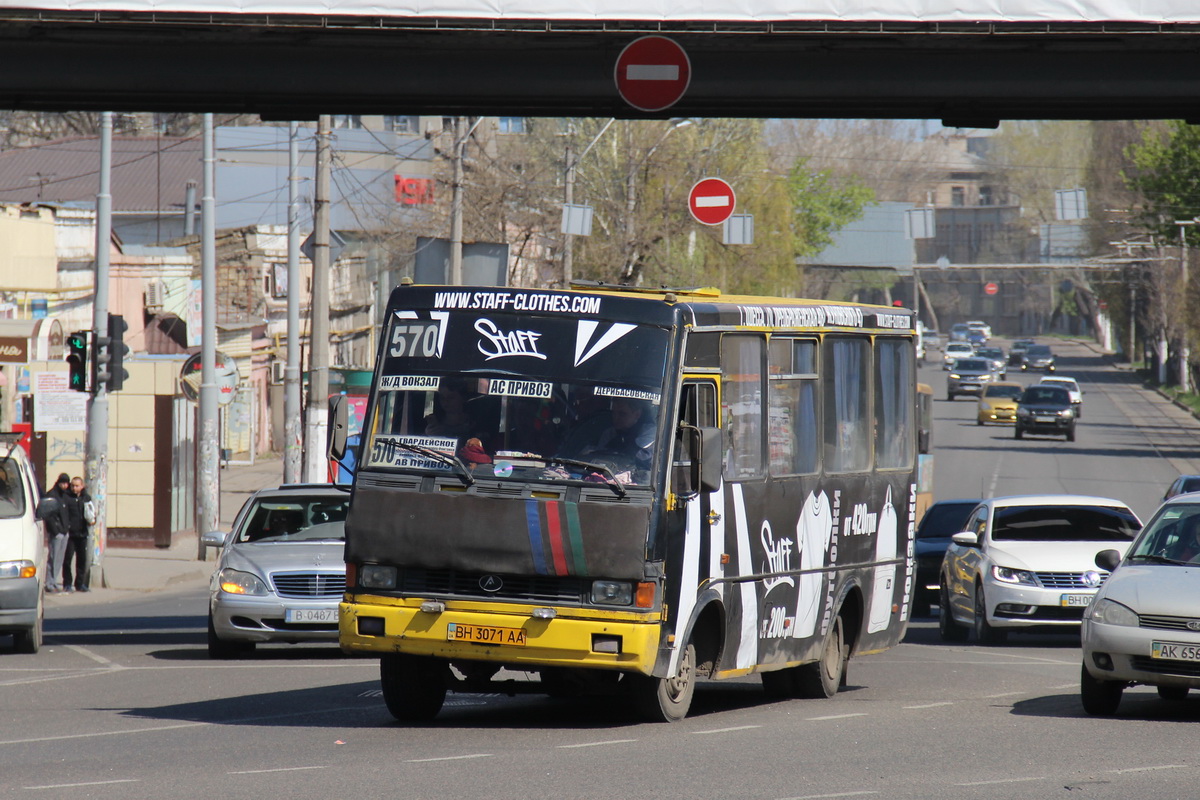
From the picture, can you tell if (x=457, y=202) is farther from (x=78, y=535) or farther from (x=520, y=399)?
(x=520, y=399)

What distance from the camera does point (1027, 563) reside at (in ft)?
58.1

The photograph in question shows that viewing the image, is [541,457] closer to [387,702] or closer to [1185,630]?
[387,702]

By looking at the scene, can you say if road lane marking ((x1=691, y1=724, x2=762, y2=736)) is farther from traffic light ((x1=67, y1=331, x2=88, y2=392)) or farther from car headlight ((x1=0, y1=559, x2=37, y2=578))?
traffic light ((x1=67, y1=331, x2=88, y2=392))

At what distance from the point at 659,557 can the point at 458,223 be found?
26345mm

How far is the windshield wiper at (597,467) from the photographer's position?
33.1 feet

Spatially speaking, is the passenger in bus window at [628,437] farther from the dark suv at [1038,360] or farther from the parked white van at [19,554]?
the dark suv at [1038,360]

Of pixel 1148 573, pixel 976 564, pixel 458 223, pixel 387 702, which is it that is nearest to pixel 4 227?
pixel 458 223

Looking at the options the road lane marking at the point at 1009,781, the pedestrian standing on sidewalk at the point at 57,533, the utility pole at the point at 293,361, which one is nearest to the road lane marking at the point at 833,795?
the road lane marking at the point at 1009,781

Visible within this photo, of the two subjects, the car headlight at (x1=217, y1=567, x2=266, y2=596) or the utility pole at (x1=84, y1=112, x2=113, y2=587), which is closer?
the car headlight at (x1=217, y1=567, x2=266, y2=596)

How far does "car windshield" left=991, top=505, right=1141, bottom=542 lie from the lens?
18.8 m

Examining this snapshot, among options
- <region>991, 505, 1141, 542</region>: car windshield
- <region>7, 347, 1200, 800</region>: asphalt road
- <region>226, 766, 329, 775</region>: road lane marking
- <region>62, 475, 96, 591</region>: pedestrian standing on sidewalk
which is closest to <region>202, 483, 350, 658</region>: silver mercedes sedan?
<region>7, 347, 1200, 800</region>: asphalt road

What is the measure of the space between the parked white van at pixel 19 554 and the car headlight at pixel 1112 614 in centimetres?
950

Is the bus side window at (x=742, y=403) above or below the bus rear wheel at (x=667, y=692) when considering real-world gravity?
above

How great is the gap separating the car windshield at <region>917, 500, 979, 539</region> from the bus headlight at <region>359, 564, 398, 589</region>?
14809 millimetres
